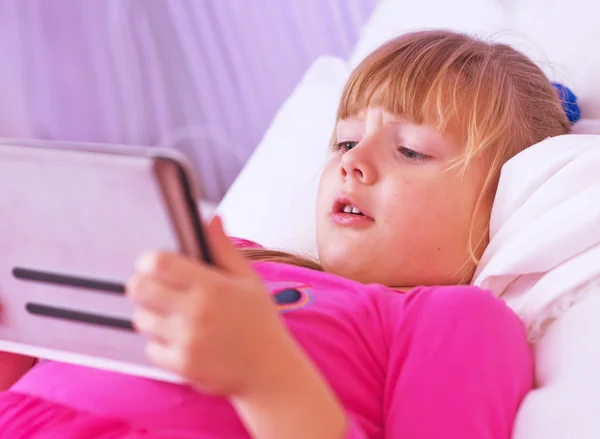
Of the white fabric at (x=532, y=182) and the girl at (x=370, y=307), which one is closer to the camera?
the girl at (x=370, y=307)

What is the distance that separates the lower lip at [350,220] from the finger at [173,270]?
0.46 m

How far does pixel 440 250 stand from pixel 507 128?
192mm

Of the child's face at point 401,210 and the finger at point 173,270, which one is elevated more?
the finger at point 173,270

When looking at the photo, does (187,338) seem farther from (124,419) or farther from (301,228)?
(301,228)

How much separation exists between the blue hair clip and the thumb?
0.78m

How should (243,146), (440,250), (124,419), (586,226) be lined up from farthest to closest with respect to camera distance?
(243,146) → (440,250) → (586,226) → (124,419)

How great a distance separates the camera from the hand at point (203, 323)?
0.41 metres

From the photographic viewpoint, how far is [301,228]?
1194mm

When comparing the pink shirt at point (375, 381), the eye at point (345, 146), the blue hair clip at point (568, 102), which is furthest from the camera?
the blue hair clip at point (568, 102)

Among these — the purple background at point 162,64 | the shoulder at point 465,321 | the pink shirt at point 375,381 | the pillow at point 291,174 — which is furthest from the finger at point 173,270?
the purple background at point 162,64

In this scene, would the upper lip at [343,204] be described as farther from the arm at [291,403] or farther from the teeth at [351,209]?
the arm at [291,403]

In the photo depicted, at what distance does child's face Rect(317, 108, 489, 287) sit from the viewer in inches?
33.6

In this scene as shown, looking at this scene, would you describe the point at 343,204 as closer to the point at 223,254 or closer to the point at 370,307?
the point at 370,307

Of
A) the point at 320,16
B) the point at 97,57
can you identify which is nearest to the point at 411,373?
the point at 320,16
